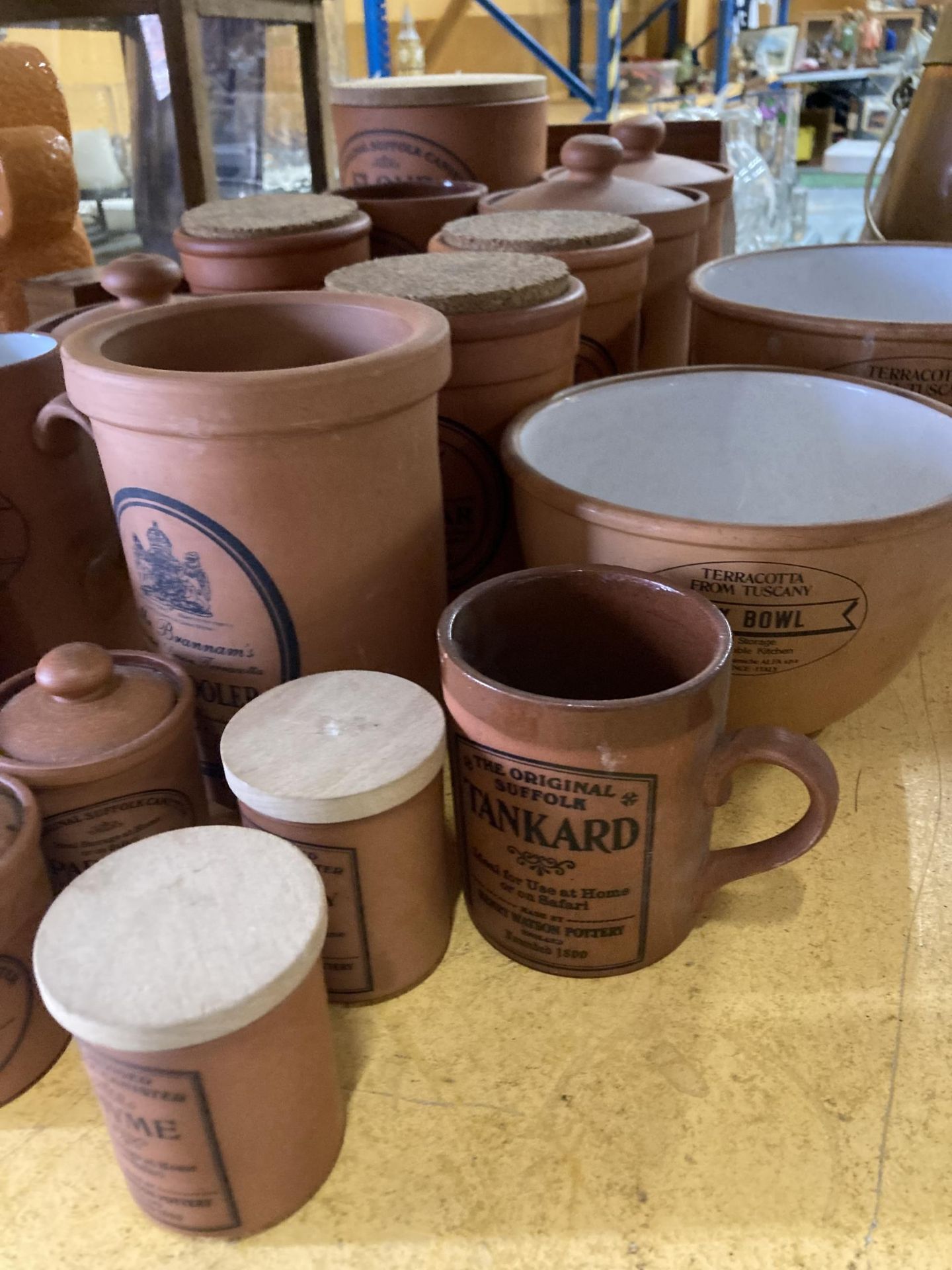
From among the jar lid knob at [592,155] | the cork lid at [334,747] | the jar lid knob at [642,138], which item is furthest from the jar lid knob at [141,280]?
the jar lid knob at [642,138]

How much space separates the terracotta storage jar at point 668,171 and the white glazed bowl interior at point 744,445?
0.28 m

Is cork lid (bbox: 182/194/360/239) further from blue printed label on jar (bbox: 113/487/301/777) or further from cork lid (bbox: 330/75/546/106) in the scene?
blue printed label on jar (bbox: 113/487/301/777)

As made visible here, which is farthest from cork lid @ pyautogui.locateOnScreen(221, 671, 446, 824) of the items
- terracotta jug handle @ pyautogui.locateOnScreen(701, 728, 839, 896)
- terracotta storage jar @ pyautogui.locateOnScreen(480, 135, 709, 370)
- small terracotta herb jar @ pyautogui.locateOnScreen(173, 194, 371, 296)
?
terracotta storage jar @ pyautogui.locateOnScreen(480, 135, 709, 370)

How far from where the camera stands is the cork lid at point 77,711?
396 millimetres

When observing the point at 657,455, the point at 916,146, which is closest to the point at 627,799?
the point at 657,455

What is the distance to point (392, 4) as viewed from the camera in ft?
8.78

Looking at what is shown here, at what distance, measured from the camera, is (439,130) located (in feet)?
2.81

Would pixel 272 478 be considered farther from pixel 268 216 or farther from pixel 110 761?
pixel 268 216

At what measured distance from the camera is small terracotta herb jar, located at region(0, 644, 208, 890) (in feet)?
1.27

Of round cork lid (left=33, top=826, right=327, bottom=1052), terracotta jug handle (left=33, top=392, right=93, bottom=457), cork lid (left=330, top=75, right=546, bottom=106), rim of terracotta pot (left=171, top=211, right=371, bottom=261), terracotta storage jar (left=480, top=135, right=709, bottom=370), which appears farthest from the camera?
cork lid (left=330, top=75, right=546, bottom=106)

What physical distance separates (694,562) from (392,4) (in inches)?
110

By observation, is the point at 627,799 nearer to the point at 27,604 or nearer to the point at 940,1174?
the point at 940,1174

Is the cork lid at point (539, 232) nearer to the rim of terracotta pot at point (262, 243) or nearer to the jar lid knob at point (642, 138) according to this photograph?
the rim of terracotta pot at point (262, 243)

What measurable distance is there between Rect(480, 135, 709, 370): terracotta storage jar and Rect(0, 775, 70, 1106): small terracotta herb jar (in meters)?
0.53
